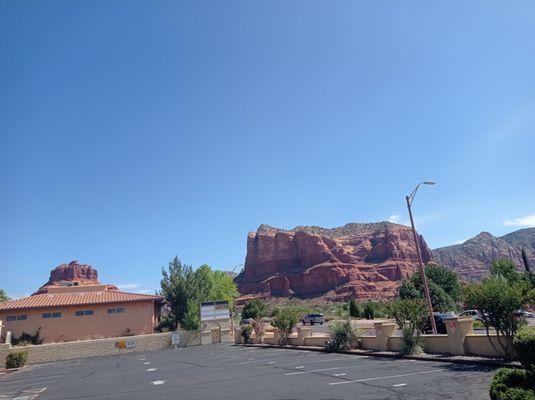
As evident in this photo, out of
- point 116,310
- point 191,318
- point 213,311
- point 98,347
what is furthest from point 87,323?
point 213,311

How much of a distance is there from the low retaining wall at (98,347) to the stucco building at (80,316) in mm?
4090

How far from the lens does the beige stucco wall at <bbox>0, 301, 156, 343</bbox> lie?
138 ft

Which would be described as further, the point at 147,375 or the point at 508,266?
the point at 508,266

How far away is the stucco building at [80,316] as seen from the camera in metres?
42.2

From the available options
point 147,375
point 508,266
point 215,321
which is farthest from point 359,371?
point 508,266

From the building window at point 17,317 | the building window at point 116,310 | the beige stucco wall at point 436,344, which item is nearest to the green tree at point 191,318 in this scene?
the building window at point 116,310

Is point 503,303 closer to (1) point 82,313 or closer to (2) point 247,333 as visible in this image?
(2) point 247,333

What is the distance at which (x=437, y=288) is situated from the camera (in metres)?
50.0

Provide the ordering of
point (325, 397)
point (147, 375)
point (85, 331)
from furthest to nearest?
point (85, 331) < point (147, 375) < point (325, 397)

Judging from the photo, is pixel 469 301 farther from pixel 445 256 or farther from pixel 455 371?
pixel 445 256

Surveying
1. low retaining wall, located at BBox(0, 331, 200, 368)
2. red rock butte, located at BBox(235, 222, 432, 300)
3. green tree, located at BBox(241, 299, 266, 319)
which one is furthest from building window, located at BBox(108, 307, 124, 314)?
red rock butte, located at BBox(235, 222, 432, 300)

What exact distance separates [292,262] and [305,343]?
125 meters

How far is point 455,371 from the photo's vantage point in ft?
43.0

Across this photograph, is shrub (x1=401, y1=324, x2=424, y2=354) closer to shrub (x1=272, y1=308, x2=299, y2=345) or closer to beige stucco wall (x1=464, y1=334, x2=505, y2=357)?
beige stucco wall (x1=464, y1=334, x2=505, y2=357)
